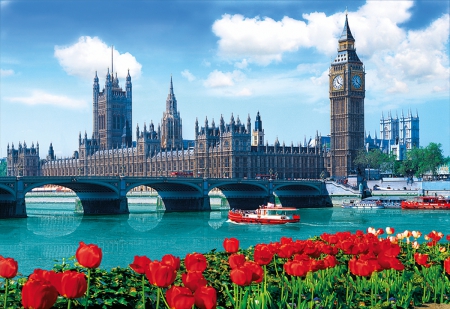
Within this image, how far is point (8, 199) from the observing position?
68625mm

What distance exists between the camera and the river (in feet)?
125

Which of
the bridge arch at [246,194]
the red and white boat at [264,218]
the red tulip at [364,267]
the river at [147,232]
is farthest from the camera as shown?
the bridge arch at [246,194]

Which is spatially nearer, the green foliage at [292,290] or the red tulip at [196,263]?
the red tulip at [196,263]

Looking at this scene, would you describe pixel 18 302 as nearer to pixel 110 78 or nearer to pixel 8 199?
pixel 8 199

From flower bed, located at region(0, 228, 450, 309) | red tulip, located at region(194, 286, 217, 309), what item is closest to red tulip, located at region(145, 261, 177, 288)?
flower bed, located at region(0, 228, 450, 309)

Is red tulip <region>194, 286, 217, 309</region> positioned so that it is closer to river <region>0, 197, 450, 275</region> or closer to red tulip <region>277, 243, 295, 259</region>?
red tulip <region>277, 243, 295, 259</region>

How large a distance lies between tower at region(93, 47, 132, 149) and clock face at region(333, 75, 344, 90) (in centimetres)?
5488

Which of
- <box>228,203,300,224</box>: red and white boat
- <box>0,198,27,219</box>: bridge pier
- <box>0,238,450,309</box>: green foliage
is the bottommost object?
<box>228,203,300,224</box>: red and white boat

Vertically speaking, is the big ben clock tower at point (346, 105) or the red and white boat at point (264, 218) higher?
the big ben clock tower at point (346, 105)

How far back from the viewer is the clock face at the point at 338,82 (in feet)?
384

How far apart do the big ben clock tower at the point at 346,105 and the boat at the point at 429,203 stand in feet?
114

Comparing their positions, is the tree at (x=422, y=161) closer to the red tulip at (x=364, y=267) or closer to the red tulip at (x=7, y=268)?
the red tulip at (x=364, y=267)

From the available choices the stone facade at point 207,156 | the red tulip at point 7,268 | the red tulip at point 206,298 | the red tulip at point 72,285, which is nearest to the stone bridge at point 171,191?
the stone facade at point 207,156

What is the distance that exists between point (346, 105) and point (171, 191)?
4302 centimetres
